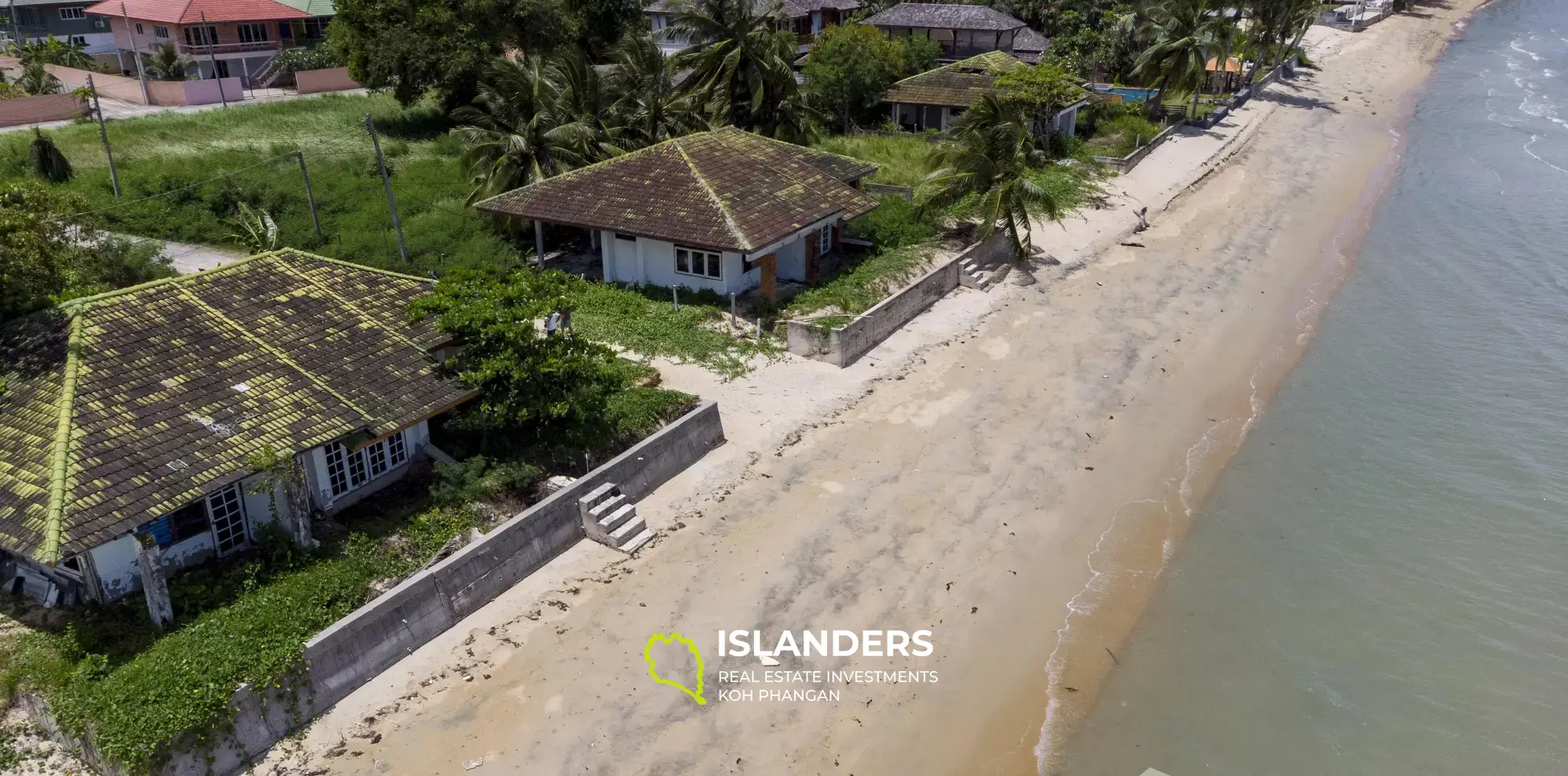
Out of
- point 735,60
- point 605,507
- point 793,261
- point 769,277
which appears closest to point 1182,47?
point 735,60

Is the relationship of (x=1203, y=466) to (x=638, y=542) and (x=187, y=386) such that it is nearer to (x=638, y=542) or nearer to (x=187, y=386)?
(x=638, y=542)

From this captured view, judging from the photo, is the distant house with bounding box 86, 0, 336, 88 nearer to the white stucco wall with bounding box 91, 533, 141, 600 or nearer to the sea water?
the white stucco wall with bounding box 91, 533, 141, 600

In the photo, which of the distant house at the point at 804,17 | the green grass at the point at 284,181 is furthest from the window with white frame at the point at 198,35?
the distant house at the point at 804,17

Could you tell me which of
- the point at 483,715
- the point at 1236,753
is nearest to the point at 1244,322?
the point at 1236,753

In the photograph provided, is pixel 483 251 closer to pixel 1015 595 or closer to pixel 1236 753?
pixel 1015 595

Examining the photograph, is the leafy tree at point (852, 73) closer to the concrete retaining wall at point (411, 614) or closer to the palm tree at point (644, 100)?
the palm tree at point (644, 100)

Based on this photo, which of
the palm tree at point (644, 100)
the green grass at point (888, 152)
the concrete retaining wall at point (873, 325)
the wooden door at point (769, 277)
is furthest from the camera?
the green grass at point (888, 152)
